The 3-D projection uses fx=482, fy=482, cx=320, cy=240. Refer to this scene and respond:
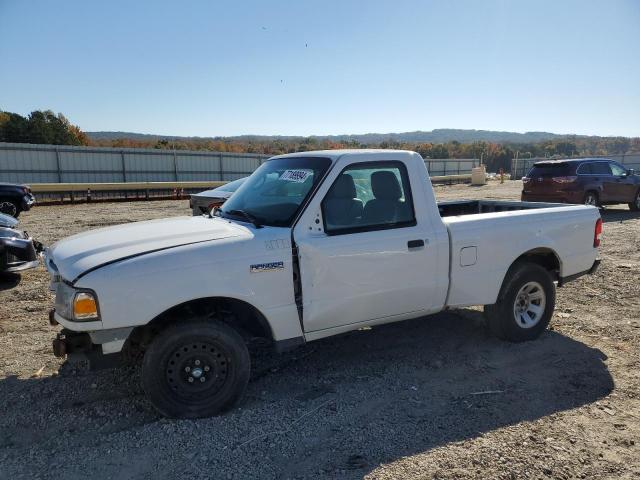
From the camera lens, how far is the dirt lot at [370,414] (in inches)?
121

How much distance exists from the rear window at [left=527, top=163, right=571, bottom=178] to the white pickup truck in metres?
11.6

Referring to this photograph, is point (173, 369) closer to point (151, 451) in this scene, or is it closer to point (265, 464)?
point (151, 451)

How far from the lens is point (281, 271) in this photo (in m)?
3.65

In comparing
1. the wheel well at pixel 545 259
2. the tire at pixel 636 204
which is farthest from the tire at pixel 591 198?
the wheel well at pixel 545 259

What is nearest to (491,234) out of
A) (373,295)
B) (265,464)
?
(373,295)

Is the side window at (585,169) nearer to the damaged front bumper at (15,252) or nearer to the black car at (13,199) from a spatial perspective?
the damaged front bumper at (15,252)

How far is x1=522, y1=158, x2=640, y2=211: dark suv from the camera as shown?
15094mm

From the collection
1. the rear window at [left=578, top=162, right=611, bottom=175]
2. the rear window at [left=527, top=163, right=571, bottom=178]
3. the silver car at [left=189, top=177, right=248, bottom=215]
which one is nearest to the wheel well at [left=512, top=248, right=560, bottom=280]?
the silver car at [left=189, top=177, right=248, bottom=215]

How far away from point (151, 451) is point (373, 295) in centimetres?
202

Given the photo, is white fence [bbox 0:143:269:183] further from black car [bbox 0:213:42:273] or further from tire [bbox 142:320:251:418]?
tire [bbox 142:320:251:418]

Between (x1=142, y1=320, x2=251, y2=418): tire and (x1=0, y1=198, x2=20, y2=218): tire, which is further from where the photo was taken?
(x1=0, y1=198, x2=20, y2=218): tire

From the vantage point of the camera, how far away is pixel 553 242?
5.09 m

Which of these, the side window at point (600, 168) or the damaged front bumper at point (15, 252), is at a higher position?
the side window at point (600, 168)

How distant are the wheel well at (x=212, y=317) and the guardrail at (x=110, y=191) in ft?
71.8
